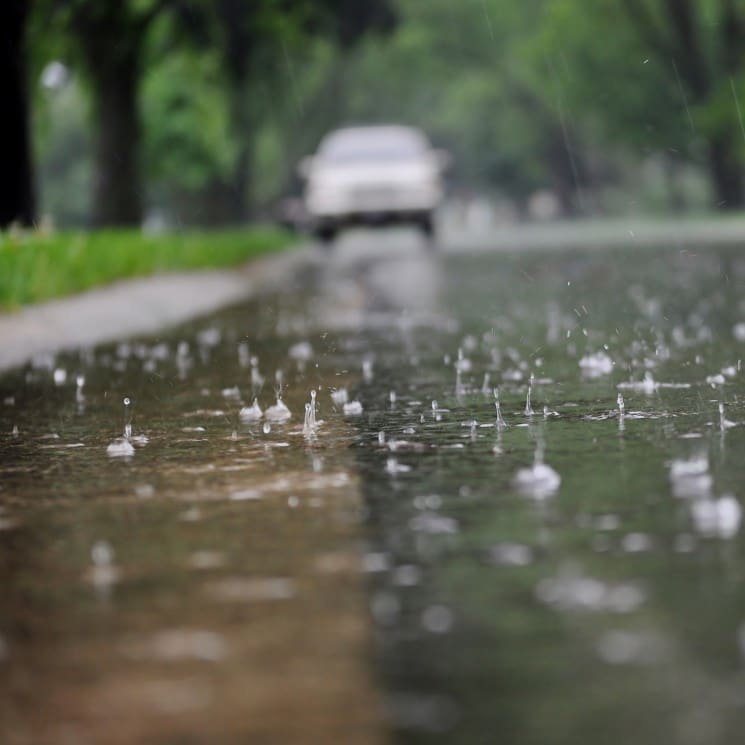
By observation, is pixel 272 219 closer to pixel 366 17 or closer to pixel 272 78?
pixel 272 78

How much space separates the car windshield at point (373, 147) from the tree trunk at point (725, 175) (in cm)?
2481

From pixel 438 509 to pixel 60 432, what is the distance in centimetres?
300

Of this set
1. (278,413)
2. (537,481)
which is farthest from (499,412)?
(537,481)

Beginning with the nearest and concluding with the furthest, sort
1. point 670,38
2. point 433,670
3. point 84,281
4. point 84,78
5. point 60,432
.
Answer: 1. point 433,670
2. point 60,432
3. point 84,281
4. point 84,78
5. point 670,38

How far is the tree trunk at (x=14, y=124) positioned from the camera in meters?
24.3

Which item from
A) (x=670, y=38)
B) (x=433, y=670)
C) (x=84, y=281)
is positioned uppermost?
(x=670, y=38)

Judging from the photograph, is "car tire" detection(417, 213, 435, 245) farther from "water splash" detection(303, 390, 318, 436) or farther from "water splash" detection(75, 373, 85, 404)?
"water splash" detection(303, 390, 318, 436)

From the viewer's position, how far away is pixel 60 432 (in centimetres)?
845

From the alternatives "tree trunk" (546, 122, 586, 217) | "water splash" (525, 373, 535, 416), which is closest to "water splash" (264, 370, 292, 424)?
"water splash" (525, 373, 535, 416)

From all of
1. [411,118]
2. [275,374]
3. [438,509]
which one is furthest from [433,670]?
[411,118]

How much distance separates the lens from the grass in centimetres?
1661

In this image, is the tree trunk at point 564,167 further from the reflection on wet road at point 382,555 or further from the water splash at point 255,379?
the reflection on wet road at point 382,555

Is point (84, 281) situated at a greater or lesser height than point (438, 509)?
greater

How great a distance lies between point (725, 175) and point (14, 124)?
41.3 meters
